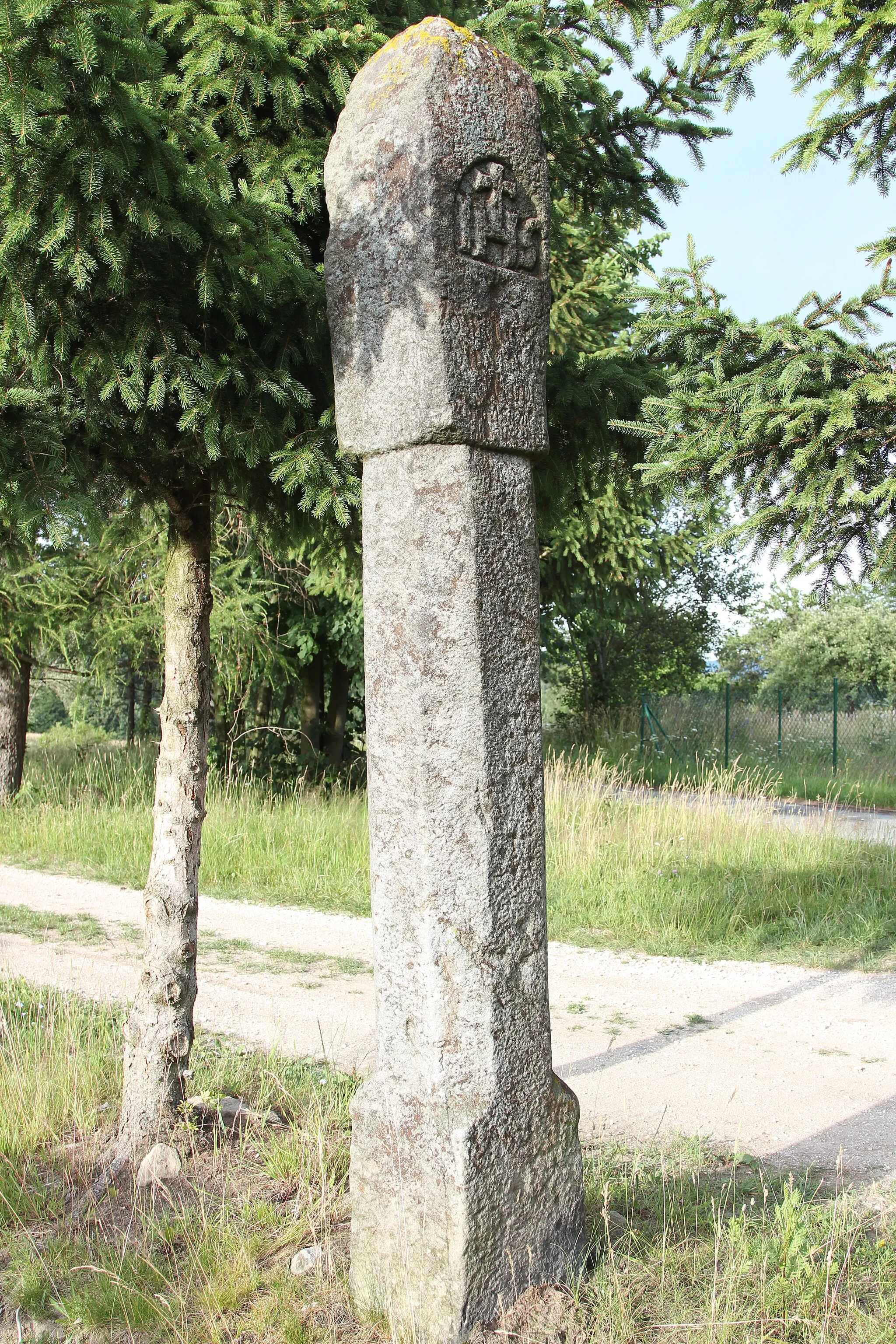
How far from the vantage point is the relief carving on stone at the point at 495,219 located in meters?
2.72

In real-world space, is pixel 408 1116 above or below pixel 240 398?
below

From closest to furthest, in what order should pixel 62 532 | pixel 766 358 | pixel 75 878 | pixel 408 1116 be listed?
pixel 408 1116
pixel 62 532
pixel 766 358
pixel 75 878

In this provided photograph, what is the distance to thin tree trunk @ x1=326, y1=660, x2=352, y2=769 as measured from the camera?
13906 mm

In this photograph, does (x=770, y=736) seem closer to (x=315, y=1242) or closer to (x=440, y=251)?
(x=315, y=1242)

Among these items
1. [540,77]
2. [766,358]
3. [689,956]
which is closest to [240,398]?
[540,77]

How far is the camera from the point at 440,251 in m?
2.66

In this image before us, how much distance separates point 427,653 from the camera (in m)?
2.62

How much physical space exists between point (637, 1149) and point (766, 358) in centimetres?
416

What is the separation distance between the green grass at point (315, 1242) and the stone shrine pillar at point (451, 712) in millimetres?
186

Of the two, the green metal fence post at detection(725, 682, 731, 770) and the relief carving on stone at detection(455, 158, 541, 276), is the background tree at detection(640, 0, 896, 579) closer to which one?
the relief carving on stone at detection(455, 158, 541, 276)

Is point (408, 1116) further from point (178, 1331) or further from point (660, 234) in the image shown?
point (660, 234)

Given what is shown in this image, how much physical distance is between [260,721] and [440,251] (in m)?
11.6

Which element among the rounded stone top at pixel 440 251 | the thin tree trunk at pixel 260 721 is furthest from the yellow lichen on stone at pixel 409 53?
the thin tree trunk at pixel 260 721

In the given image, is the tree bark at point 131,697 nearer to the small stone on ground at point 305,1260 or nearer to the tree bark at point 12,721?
the tree bark at point 12,721
